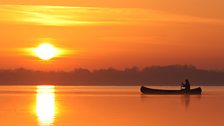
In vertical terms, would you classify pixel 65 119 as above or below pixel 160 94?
below

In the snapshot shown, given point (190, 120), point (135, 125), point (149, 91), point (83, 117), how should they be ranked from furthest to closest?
point (149, 91), point (83, 117), point (190, 120), point (135, 125)

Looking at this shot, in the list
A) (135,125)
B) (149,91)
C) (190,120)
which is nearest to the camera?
(135,125)

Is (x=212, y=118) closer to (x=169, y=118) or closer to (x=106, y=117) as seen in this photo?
(x=169, y=118)

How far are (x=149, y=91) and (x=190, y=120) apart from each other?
2201 inches

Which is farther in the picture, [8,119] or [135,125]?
[8,119]

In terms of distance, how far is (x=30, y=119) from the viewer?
46031 millimetres

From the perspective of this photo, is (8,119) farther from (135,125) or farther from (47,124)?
(135,125)

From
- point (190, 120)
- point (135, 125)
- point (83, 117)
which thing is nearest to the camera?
point (135, 125)

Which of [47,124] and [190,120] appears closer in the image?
[47,124]

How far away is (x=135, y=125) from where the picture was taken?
40719 mm

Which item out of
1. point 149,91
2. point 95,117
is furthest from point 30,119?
point 149,91

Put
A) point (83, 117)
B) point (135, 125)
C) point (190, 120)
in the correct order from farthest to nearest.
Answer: point (83, 117) < point (190, 120) < point (135, 125)

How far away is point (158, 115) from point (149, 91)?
50.8 meters

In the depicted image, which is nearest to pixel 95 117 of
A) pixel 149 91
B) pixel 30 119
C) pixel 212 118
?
pixel 30 119
